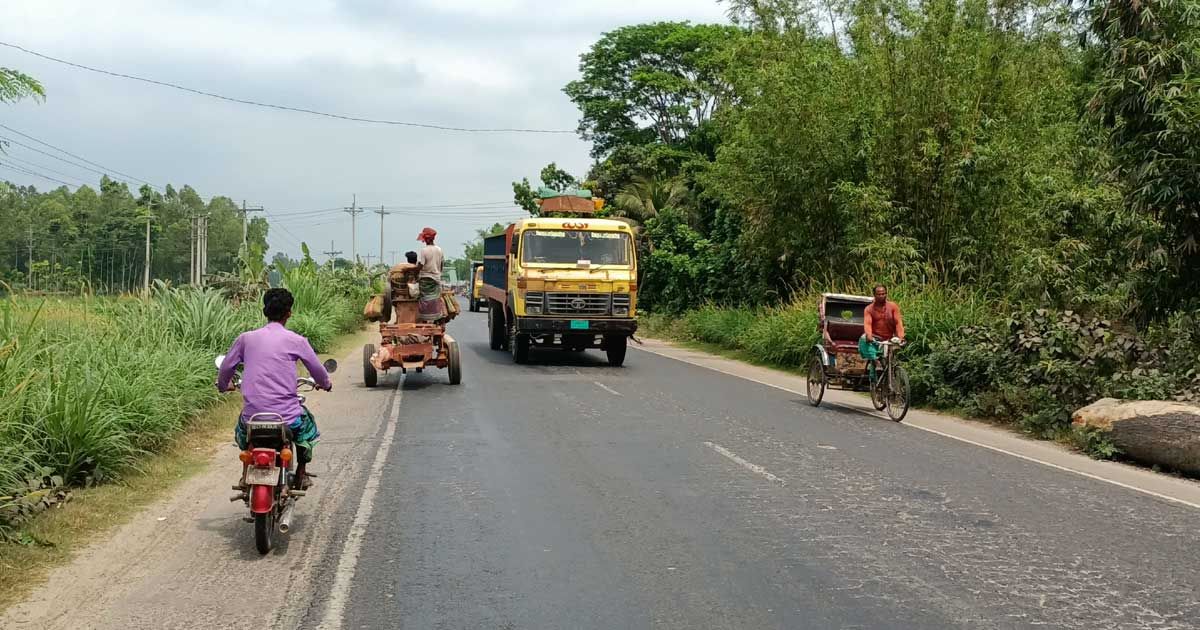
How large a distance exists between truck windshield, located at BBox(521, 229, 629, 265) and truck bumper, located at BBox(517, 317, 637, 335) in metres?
1.31

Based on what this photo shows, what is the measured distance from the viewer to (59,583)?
18.5 ft

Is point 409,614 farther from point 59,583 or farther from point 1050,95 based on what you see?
point 1050,95

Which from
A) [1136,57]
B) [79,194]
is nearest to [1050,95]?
[1136,57]

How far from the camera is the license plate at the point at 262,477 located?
607 cm

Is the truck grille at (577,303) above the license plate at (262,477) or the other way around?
above

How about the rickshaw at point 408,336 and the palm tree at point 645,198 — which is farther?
the palm tree at point 645,198

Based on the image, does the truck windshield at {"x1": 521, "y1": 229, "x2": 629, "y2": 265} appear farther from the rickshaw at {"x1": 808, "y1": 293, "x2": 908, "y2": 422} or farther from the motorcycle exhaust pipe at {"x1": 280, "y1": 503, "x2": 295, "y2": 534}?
the motorcycle exhaust pipe at {"x1": 280, "y1": 503, "x2": 295, "y2": 534}

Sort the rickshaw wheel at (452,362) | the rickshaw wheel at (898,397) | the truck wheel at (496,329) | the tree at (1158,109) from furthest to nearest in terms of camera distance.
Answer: the truck wheel at (496,329)
the rickshaw wheel at (452,362)
the rickshaw wheel at (898,397)
the tree at (1158,109)

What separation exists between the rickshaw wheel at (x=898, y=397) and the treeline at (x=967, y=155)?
116 inches

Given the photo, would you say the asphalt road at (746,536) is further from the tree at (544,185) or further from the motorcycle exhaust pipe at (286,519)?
the tree at (544,185)

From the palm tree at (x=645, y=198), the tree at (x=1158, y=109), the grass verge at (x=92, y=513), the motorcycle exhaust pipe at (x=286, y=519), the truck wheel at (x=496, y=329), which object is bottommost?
the grass verge at (x=92, y=513)

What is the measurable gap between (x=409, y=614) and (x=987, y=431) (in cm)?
938

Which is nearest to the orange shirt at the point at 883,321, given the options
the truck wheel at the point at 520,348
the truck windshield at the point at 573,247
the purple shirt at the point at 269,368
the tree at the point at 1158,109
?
the tree at the point at 1158,109

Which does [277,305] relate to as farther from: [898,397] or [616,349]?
[616,349]
